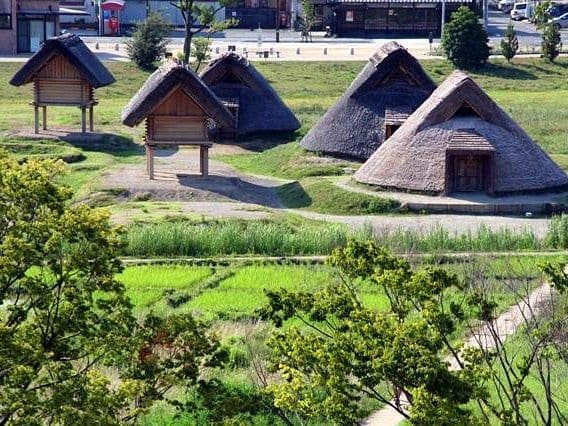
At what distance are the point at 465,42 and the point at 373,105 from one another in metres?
21.2

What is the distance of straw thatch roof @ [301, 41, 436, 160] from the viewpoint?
42281 mm

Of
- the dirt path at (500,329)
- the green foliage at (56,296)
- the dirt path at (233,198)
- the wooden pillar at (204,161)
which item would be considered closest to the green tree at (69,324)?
the green foliage at (56,296)

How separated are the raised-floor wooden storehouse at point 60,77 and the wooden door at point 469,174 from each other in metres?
13.7

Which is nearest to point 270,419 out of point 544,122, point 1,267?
point 1,267

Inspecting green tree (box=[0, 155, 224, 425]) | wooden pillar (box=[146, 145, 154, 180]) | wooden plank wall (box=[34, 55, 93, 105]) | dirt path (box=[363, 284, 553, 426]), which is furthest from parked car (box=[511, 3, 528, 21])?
green tree (box=[0, 155, 224, 425])

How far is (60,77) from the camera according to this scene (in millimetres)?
45594

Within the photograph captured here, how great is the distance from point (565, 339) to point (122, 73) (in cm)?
4388

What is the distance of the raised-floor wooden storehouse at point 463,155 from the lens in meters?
36.5

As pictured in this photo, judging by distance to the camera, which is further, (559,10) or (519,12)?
(519,12)

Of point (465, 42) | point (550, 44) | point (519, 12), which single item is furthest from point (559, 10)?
point (465, 42)

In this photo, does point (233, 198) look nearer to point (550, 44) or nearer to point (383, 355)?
point (383, 355)

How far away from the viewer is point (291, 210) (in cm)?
3622

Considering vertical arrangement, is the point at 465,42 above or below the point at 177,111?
above

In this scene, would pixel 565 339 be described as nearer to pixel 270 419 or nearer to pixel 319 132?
pixel 270 419
